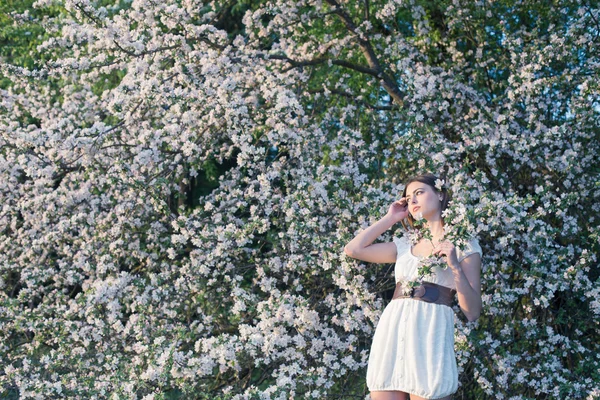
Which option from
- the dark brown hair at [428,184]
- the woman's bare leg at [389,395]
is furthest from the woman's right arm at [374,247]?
the woman's bare leg at [389,395]

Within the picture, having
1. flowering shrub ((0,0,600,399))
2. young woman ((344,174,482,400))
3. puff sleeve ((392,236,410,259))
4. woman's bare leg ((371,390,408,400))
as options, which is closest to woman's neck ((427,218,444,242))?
young woman ((344,174,482,400))

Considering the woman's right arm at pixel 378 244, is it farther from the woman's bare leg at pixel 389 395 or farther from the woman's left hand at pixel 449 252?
the woman's bare leg at pixel 389 395

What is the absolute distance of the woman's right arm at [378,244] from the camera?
385 centimetres

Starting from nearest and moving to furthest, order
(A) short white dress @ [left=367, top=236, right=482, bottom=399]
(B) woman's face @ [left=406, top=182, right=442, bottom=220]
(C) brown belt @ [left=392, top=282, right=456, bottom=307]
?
1. (A) short white dress @ [left=367, top=236, right=482, bottom=399]
2. (C) brown belt @ [left=392, top=282, right=456, bottom=307]
3. (B) woman's face @ [left=406, top=182, right=442, bottom=220]

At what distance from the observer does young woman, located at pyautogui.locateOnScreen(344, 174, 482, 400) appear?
334cm

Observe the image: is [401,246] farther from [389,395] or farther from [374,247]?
[389,395]

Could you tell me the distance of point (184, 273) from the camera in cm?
567

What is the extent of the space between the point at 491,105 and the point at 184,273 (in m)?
3.27

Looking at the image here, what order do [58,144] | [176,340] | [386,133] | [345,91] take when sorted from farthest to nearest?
[345,91] → [386,133] → [58,144] → [176,340]

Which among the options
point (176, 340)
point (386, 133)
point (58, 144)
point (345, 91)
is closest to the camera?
point (176, 340)

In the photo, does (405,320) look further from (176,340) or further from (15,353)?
(15,353)

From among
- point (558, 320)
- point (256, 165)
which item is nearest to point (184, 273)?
point (256, 165)

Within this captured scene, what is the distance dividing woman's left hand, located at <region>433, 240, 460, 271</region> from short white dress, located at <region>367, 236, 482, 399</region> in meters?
0.10

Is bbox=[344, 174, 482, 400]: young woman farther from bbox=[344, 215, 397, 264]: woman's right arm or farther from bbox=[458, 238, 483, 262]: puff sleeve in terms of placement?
bbox=[344, 215, 397, 264]: woman's right arm
